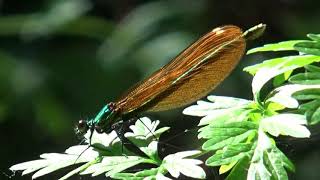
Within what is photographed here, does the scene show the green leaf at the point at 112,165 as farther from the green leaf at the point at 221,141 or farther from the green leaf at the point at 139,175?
the green leaf at the point at 221,141

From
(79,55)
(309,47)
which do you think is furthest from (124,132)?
(79,55)

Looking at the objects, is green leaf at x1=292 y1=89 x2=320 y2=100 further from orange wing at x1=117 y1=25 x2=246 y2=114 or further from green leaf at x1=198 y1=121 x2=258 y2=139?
orange wing at x1=117 y1=25 x2=246 y2=114

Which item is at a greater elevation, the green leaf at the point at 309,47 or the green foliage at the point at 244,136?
the green leaf at the point at 309,47

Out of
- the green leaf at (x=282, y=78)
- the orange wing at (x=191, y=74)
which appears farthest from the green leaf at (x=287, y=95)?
the orange wing at (x=191, y=74)

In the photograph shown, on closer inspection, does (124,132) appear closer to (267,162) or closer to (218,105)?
(218,105)

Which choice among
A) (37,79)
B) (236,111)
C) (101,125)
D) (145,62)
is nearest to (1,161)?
(37,79)

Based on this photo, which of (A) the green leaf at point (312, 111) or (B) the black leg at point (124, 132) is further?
(B) the black leg at point (124, 132)

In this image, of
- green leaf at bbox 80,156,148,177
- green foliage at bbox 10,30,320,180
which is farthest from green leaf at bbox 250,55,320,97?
green leaf at bbox 80,156,148,177
